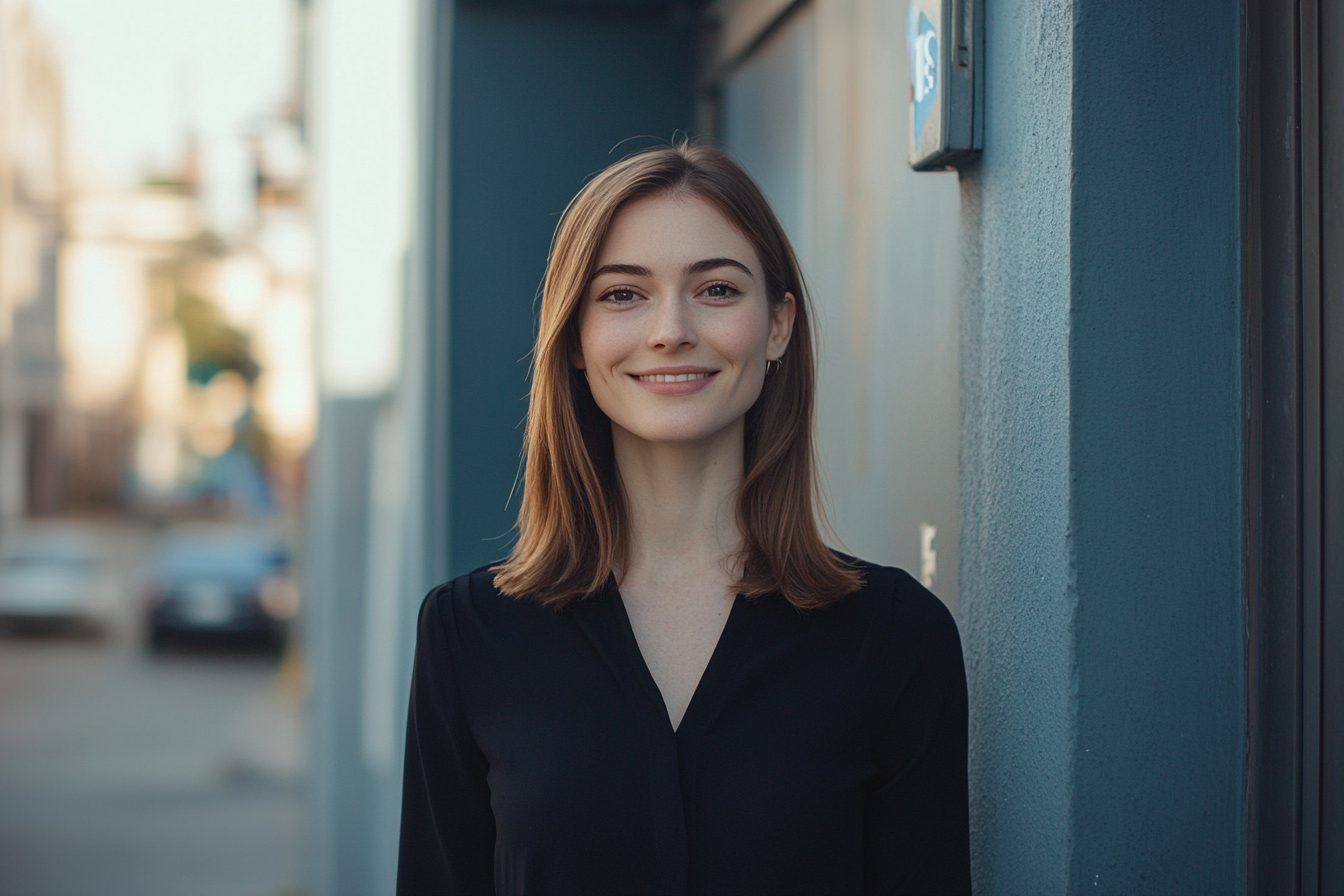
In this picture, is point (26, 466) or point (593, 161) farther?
point (26, 466)

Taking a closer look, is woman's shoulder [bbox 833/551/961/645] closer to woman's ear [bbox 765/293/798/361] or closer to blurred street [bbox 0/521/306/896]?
woman's ear [bbox 765/293/798/361]

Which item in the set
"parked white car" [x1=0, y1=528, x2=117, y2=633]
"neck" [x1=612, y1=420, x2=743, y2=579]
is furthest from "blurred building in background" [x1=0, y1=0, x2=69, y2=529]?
"neck" [x1=612, y1=420, x2=743, y2=579]

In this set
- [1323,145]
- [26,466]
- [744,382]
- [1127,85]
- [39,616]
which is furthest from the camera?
[26,466]

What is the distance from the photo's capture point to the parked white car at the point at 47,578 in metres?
19.0

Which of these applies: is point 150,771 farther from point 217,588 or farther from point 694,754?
point 694,754

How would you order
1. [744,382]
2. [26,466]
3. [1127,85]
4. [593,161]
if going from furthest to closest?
[26,466] < [593,161] < [744,382] < [1127,85]

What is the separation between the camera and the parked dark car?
1742cm

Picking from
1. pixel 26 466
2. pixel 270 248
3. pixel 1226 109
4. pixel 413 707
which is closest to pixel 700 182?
pixel 1226 109

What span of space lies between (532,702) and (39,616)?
20.9m

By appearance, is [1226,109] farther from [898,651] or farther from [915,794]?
[915,794]

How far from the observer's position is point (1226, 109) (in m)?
1.79

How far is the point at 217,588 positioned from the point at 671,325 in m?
17.0

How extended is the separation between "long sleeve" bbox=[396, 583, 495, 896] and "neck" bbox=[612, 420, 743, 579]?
333mm

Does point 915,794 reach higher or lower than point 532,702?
lower
